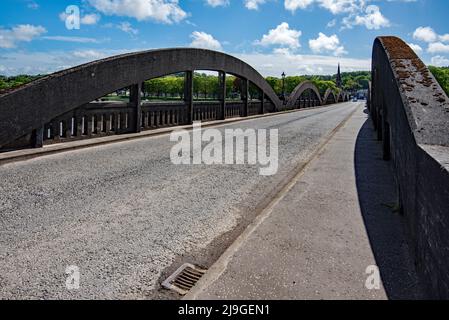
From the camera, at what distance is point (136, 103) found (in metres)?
13.7

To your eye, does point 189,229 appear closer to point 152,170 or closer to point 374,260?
point 374,260

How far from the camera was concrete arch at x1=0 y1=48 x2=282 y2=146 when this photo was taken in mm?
8586

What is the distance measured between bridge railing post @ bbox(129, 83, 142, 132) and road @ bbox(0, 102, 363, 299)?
17.6 ft

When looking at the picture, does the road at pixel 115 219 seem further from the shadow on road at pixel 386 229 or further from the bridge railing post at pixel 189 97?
the bridge railing post at pixel 189 97

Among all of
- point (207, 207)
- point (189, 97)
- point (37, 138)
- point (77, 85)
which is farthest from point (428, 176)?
point (189, 97)

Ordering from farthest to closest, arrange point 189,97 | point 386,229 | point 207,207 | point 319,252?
point 189,97 < point 207,207 < point 386,229 < point 319,252

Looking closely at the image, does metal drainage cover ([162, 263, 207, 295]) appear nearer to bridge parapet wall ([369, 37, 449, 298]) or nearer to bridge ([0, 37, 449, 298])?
bridge ([0, 37, 449, 298])

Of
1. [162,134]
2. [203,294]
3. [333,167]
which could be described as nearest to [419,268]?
[203,294]

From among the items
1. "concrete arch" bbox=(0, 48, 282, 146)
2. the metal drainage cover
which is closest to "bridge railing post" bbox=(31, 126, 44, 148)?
"concrete arch" bbox=(0, 48, 282, 146)

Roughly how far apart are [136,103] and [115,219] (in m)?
9.86

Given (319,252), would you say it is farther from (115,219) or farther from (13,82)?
(13,82)

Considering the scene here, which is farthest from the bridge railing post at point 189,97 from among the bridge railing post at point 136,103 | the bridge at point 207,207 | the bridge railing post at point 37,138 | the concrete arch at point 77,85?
the bridge railing post at point 37,138

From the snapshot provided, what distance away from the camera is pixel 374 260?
3537 mm

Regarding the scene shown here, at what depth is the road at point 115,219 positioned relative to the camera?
3.13 metres
